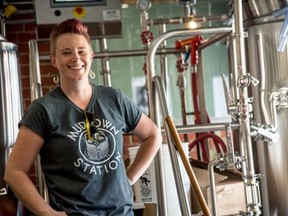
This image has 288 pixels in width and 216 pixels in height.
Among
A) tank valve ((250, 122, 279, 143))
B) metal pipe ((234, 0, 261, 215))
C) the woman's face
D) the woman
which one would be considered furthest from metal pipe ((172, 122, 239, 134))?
the woman's face

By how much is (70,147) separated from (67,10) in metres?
1.76

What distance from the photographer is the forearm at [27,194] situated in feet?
6.55

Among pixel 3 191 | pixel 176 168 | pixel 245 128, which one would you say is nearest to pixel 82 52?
pixel 176 168

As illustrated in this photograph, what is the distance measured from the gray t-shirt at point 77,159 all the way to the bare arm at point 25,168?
0.03m

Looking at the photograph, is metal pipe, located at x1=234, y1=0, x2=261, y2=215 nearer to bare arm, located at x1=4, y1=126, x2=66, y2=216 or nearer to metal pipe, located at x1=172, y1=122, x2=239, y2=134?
metal pipe, located at x1=172, y1=122, x2=239, y2=134

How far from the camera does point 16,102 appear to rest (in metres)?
3.04

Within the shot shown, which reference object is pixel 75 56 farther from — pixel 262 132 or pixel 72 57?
pixel 262 132

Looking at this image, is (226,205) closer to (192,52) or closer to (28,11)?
(192,52)

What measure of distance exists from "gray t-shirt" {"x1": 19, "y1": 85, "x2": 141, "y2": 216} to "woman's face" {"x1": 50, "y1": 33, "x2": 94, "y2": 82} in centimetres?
9

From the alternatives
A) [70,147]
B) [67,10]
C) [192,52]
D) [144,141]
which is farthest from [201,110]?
[70,147]

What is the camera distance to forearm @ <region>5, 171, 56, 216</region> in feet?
6.55

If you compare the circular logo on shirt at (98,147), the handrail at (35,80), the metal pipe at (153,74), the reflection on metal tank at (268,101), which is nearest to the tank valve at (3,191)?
the handrail at (35,80)

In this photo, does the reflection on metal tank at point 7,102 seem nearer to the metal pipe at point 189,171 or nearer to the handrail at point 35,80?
the handrail at point 35,80

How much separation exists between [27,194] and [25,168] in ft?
0.30
